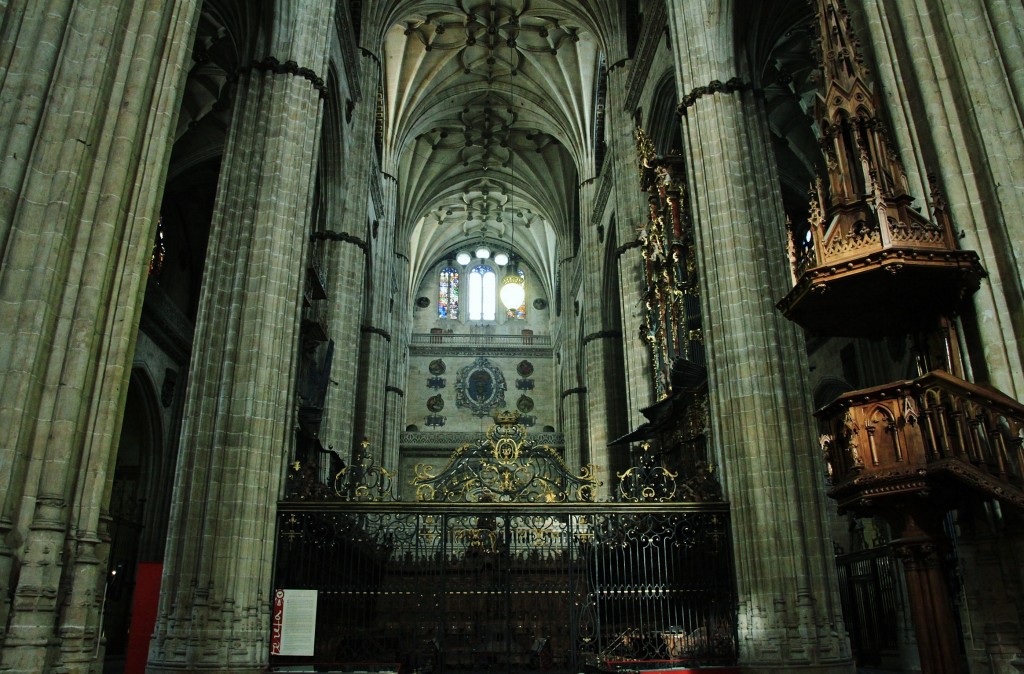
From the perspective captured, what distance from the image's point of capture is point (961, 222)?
20.5 ft

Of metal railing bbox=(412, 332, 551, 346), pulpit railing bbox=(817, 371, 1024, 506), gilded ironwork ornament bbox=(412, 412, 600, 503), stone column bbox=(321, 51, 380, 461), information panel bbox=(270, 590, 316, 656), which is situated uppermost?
metal railing bbox=(412, 332, 551, 346)

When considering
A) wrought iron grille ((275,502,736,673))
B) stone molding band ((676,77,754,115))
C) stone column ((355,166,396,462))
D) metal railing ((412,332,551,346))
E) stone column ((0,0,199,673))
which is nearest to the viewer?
stone column ((0,0,199,673))

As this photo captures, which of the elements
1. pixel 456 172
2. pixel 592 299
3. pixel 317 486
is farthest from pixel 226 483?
pixel 456 172

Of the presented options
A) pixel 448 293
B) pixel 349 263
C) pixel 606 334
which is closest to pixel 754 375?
pixel 349 263

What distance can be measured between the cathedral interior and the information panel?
0.17 feet

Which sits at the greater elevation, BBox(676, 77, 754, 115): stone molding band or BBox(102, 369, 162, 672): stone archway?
BBox(676, 77, 754, 115): stone molding band

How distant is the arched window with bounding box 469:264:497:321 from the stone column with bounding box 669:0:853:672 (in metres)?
27.9

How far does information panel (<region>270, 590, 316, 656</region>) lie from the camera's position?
9.53m

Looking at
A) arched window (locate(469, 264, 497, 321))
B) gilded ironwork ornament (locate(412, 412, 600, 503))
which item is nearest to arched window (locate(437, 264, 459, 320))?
arched window (locate(469, 264, 497, 321))

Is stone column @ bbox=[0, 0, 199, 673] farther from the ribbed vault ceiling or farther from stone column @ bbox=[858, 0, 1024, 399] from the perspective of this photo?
the ribbed vault ceiling

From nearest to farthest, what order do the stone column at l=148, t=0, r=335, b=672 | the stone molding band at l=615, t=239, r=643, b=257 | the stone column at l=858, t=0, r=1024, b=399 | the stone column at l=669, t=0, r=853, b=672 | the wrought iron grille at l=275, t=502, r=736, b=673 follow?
1. the stone column at l=858, t=0, r=1024, b=399
2. the stone column at l=148, t=0, r=335, b=672
3. the stone column at l=669, t=0, r=853, b=672
4. the wrought iron grille at l=275, t=502, r=736, b=673
5. the stone molding band at l=615, t=239, r=643, b=257

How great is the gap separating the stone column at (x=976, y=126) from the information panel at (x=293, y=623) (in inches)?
312

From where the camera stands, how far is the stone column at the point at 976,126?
5.95 meters

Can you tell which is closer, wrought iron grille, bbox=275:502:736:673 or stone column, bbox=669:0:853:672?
stone column, bbox=669:0:853:672
